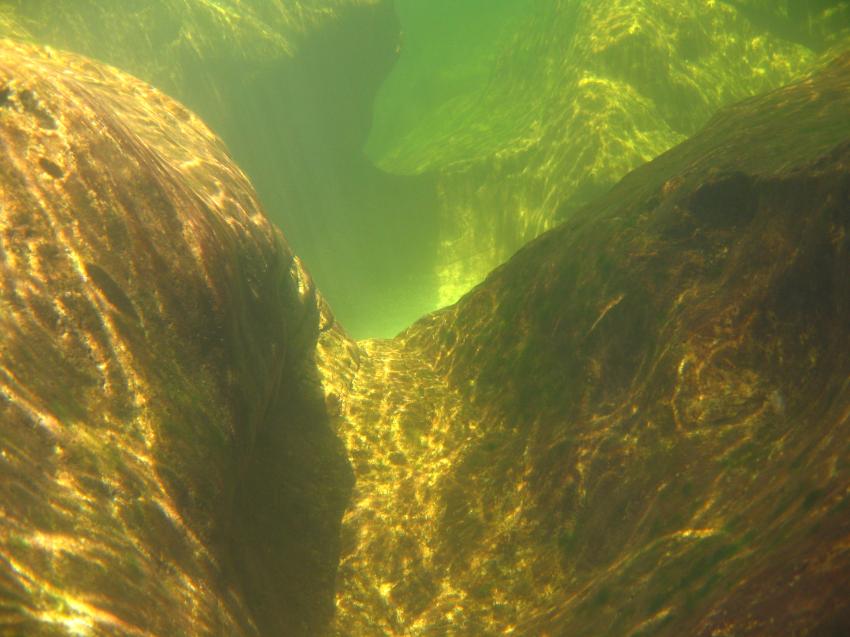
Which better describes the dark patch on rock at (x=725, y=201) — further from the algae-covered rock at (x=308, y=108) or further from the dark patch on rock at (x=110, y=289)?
the algae-covered rock at (x=308, y=108)

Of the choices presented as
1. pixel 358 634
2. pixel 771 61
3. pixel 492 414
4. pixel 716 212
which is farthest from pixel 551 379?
pixel 771 61

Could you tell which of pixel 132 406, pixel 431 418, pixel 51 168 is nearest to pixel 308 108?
pixel 431 418

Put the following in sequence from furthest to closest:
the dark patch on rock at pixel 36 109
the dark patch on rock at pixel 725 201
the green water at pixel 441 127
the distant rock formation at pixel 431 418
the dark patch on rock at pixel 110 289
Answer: the green water at pixel 441 127
the dark patch on rock at pixel 725 201
the dark patch on rock at pixel 36 109
the dark patch on rock at pixel 110 289
the distant rock formation at pixel 431 418

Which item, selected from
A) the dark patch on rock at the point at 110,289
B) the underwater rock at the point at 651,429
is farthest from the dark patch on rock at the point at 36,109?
the underwater rock at the point at 651,429

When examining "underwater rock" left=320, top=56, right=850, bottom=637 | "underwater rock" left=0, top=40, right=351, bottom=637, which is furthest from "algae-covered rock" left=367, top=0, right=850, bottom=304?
"underwater rock" left=0, top=40, right=351, bottom=637

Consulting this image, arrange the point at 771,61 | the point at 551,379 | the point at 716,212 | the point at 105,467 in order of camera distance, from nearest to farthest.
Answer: the point at 105,467
the point at 716,212
the point at 551,379
the point at 771,61

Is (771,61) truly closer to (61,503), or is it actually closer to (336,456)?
(336,456)
